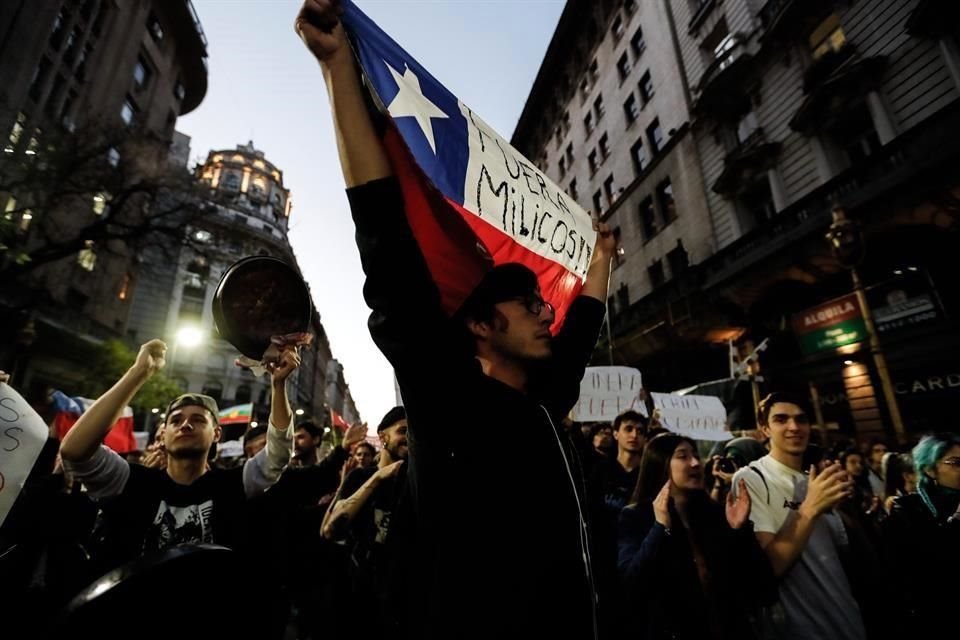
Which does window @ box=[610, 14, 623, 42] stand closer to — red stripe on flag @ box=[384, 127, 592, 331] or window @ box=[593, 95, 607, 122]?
window @ box=[593, 95, 607, 122]

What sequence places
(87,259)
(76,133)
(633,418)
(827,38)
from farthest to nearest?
(87,259), (76,133), (827,38), (633,418)

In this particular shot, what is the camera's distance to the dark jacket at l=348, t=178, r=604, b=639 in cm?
Answer: 114

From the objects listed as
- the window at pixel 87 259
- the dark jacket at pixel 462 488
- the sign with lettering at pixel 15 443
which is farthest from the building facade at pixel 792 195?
the window at pixel 87 259

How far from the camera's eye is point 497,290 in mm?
1625

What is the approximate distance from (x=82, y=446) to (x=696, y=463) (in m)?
3.46

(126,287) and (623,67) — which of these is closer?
(623,67)

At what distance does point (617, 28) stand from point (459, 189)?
1106 inches

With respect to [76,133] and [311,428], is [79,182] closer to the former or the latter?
[76,133]

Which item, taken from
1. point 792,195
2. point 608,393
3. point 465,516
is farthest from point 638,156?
point 465,516

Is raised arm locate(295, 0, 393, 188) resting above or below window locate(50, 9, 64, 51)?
below

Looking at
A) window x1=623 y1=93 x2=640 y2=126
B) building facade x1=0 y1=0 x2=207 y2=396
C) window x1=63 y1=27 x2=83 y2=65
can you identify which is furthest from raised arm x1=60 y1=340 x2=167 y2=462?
window x1=63 y1=27 x2=83 y2=65

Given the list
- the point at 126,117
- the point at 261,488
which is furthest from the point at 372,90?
the point at 126,117

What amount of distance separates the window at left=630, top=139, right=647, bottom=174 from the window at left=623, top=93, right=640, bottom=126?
146cm

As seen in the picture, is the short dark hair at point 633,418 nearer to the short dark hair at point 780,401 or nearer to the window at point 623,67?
the short dark hair at point 780,401
